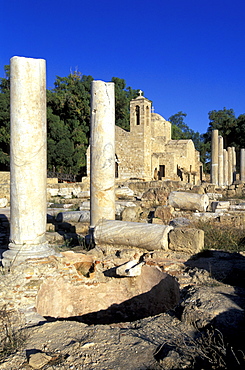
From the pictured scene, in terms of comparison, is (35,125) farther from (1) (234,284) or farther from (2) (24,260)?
(1) (234,284)

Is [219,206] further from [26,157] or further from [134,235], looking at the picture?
[26,157]

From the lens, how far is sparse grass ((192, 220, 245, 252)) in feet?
21.5

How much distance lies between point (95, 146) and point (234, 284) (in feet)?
14.4

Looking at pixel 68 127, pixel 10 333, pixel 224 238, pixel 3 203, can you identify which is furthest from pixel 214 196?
pixel 68 127

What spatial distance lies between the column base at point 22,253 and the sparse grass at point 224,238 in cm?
311

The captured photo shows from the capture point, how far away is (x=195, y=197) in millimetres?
11242

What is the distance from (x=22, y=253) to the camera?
16.6 feet

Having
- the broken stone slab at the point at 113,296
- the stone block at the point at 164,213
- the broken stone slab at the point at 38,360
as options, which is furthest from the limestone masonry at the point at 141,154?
the broken stone slab at the point at 38,360

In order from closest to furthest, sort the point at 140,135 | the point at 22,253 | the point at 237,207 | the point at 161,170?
the point at 22,253 → the point at 237,207 → the point at 140,135 → the point at 161,170

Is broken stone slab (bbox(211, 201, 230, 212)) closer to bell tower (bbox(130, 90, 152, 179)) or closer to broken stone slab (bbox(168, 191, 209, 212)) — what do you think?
broken stone slab (bbox(168, 191, 209, 212))

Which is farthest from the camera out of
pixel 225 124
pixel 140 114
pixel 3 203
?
pixel 225 124

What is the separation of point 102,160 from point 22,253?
318 centimetres

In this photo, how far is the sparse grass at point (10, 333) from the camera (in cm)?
300

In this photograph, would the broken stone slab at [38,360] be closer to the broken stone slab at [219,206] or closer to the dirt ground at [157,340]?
the dirt ground at [157,340]
